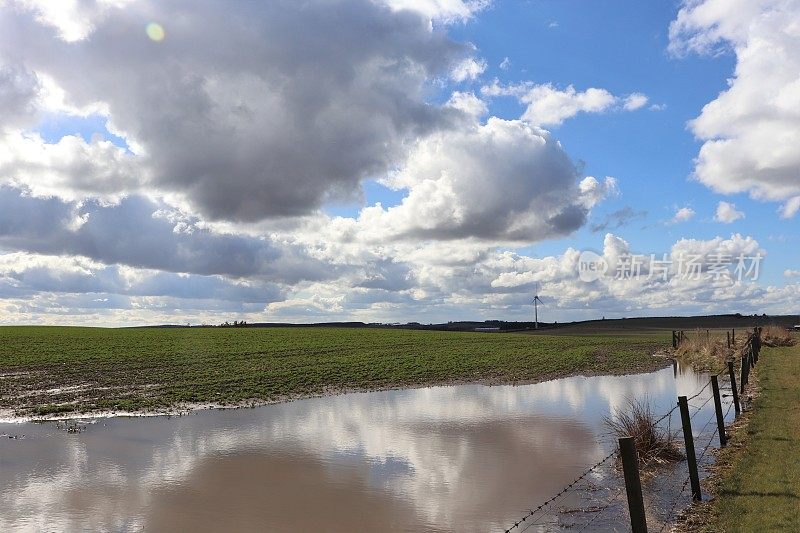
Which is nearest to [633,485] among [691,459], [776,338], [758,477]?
[691,459]

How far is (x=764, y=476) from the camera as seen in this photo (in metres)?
12.8

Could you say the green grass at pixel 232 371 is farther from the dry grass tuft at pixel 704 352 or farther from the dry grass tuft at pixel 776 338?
the dry grass tuft at pixel 776 338

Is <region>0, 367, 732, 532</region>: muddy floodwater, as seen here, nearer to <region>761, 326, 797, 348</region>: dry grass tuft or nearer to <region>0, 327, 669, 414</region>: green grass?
<region>0, 327, 669, 414</region>: green grass

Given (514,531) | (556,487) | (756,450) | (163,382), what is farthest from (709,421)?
(163,382)

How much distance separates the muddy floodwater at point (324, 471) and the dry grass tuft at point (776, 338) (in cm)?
3236

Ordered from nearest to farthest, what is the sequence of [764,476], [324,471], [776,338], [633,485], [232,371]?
[633,485], [764,476], [324,471], [232,371], [776,338]

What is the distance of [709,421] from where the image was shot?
68.6 feet

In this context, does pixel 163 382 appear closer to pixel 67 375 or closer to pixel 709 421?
pixel 67 375

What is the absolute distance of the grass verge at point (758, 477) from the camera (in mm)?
10555

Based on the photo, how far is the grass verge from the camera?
1055 centimetres

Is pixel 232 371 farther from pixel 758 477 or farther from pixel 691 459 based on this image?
pixel 758 477

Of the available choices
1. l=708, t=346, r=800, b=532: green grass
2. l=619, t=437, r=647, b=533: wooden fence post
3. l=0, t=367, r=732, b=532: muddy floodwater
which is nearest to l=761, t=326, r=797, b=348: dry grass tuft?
l=0, t=367, r=732, b=532: muddy floodwater

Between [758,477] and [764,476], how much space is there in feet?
0.42

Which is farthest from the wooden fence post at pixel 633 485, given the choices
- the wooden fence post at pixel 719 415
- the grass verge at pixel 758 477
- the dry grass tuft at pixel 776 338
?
the dry grass tuft at pixel 776 338
